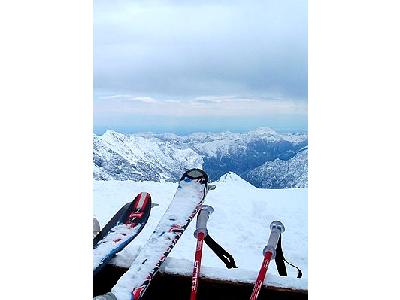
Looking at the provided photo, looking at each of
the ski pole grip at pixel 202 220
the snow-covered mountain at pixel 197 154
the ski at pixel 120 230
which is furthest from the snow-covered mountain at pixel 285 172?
the ski at pixel 120 230

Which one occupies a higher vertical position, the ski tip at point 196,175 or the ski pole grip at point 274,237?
the ski tip at point 196,175

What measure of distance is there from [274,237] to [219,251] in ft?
0.50

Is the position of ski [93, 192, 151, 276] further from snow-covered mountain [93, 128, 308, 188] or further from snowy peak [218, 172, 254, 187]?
snowy peak [218, 172, 254, 187]

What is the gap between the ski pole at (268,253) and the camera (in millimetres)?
1292

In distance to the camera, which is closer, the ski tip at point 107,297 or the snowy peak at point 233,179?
the ski tip at point 107,297

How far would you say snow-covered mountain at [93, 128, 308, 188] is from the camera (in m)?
1.34

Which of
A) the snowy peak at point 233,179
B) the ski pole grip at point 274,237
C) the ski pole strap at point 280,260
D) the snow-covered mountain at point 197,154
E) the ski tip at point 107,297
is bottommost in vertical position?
the ski tip at point 107,297

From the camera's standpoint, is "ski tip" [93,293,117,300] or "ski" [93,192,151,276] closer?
"ski tip" [93,293,117,300]

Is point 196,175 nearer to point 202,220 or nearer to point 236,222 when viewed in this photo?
point 202,220

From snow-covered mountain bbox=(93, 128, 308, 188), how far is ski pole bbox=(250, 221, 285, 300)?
0.10 meters

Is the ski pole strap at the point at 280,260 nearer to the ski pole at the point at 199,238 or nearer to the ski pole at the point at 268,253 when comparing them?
the ski pole at the point at 268,253

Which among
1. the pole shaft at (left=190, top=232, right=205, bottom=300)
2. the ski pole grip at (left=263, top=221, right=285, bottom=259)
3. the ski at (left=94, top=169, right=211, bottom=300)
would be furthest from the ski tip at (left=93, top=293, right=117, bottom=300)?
the ski pole grip at (left=263, top=221, right=285, bottom=259)
